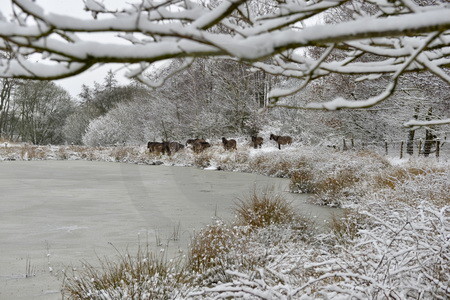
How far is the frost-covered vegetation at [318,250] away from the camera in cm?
290

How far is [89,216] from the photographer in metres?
8.77

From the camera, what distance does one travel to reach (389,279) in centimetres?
287

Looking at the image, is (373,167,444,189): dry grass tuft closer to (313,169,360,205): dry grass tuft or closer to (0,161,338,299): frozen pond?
(313,169,360,205): dry grass tuft

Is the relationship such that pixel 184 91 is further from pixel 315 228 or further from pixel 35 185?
pixel 315 228

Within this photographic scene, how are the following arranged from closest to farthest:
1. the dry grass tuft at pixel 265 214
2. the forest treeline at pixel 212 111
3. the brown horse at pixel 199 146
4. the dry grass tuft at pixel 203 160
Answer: the dry grass tuft at pixel 265 214, the forest treeline at pixel 212 111, the dry grass tuft at pixel 203 160, the brown horse at pixel 199 146

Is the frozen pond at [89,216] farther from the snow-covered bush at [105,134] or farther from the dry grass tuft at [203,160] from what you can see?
the snow-covered bush at [105,134]

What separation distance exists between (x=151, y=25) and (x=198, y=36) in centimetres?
16

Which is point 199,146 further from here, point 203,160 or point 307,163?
point 307,163

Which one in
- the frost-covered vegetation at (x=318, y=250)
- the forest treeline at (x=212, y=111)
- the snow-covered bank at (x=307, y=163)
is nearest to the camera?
the frost-covered vegetation at (x=318, y=250)

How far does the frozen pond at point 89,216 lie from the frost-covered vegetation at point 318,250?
0.67 meters

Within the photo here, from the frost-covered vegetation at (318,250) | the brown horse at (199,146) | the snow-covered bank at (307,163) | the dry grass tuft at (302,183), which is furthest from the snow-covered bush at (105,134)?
the dry grass tuft at (302,183)

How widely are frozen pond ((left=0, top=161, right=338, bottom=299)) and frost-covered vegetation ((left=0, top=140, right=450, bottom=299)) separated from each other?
2.20ft

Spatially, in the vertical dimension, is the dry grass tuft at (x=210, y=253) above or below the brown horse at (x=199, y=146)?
below

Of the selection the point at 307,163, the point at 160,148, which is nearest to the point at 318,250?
the point at 307,163
